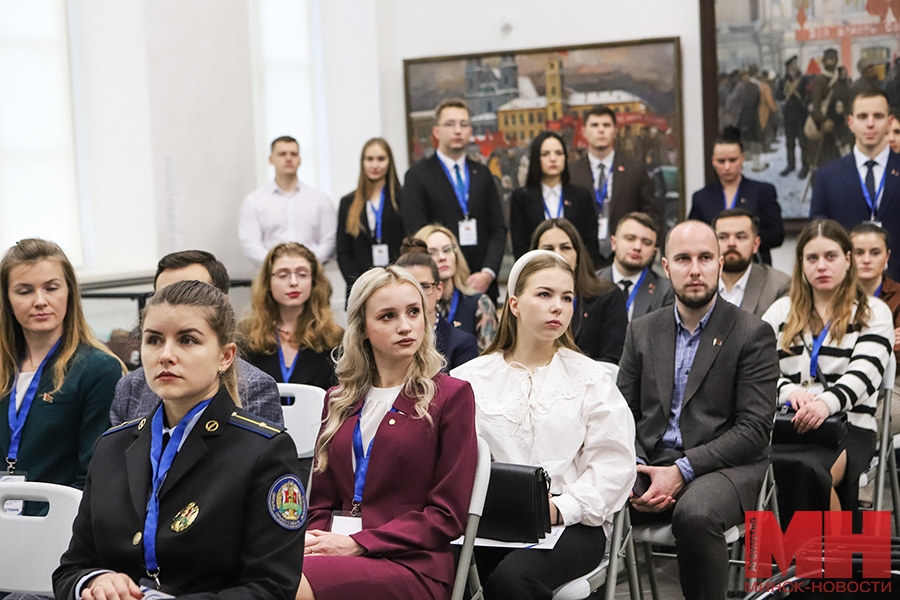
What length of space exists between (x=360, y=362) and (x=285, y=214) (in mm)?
4144

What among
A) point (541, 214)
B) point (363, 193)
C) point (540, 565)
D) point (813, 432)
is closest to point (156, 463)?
point (540, 565)

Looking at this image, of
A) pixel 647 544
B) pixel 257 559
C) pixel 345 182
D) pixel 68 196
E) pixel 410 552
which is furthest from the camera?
pixel 345 182

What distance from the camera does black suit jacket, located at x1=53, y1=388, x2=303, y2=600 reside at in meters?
1.95

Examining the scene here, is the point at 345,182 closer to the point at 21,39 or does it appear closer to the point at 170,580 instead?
the point at 21,39

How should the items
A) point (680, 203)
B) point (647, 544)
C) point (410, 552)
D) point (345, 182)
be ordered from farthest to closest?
point (345, 182), point (680, 203), point (647, 544), point (410, 552)

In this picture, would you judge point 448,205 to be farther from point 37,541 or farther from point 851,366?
point 37,541

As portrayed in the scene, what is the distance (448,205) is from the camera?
20.4 feet

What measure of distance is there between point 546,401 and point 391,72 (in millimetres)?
5867

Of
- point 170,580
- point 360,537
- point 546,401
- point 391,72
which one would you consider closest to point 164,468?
point 170,580

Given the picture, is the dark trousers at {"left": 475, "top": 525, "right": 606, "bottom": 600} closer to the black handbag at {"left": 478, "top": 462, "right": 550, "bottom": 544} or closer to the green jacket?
the black handbag at {"left": 478, "top": 462, "right": 550, "bottom": 544}

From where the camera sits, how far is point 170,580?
1.97m

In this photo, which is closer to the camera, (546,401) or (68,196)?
(546,401)

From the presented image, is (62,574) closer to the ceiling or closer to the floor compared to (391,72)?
closer to the floor

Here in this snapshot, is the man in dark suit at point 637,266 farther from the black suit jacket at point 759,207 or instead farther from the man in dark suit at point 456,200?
the black suit jacket at point 759,207
